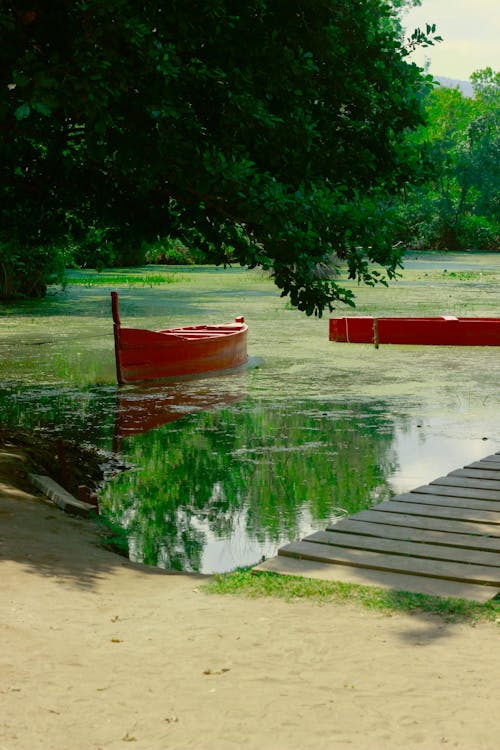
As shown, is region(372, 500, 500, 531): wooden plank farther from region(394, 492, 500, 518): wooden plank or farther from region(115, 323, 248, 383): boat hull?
region(115, 323, 248, 383): boat hull

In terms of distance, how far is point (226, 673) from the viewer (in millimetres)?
5027

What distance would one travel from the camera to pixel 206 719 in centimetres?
446

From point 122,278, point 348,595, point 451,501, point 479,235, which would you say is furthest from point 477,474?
point 479,235

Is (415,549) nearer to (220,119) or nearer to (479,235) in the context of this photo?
(220,119)

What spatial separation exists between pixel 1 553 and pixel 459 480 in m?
3.79

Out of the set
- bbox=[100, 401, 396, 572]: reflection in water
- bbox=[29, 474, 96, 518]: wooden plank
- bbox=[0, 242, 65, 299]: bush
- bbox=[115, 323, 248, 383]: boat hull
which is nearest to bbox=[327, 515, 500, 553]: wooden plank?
bbox=[100, 401, 396, 572]: reflection in water

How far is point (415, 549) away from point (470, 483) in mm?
2059

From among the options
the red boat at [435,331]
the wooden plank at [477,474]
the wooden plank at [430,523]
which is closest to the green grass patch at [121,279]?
the red boat at [435,331]

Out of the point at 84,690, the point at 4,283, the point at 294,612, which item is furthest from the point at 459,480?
the point at 4,283

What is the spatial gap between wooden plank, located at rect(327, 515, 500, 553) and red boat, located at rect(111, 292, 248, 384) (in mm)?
10166

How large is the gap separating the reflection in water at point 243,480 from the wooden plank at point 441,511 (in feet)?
3.71

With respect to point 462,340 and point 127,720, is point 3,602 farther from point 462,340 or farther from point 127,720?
point 462,340

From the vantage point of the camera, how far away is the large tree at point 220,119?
10.0m

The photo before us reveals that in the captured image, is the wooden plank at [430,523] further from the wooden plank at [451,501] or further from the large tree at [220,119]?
the large tree at [220,119]
